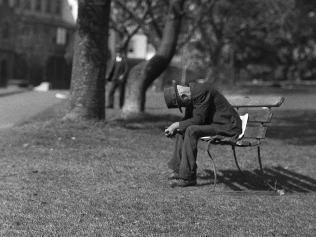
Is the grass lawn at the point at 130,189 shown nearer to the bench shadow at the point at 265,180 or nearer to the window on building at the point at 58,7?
the bench shadow at the point at 265,180

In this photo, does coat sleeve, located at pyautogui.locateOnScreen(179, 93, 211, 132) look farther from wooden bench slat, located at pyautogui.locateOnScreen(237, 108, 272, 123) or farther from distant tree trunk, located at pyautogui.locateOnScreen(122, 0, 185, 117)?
distant tree trunk, located at pyautogui.locateOnScreen(122, 0, 185, 117)

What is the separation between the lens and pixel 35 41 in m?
55.3

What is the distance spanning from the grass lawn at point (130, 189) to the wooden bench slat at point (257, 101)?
36.3 inches

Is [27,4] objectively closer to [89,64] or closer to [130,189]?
[89,64]

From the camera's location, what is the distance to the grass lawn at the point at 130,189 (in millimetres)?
5629

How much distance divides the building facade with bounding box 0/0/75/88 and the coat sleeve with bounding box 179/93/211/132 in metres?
36.1

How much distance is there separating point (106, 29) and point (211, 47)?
30183 mm

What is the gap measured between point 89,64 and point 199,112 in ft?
16.7

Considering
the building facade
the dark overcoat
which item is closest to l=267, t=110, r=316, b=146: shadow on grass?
the dark overcoat

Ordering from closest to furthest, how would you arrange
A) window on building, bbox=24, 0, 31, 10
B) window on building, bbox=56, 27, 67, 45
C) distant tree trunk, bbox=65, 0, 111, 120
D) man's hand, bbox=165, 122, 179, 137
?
man's hand, bbox=165, 122, 179, 137 → distant tree trunk, bbox=65, 0, 111, 120 → window on building, bbox=24, 0, 31, 10 → window on building, bbox=56, 27, 67, 45

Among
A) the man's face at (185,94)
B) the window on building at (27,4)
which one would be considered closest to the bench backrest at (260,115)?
the man's face at (185,94)

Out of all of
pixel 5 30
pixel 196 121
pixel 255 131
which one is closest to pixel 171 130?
pixel 196 121

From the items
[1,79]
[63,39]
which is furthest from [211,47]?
[63,39]

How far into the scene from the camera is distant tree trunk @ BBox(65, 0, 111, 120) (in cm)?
1202
